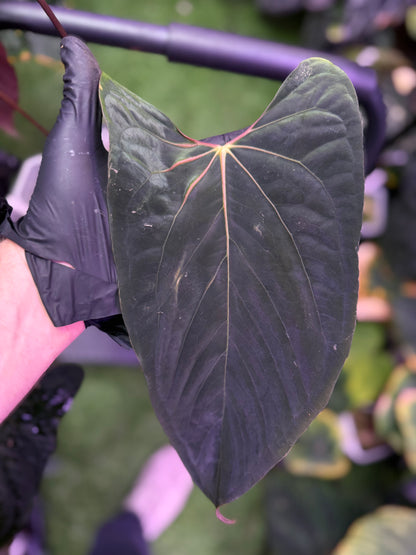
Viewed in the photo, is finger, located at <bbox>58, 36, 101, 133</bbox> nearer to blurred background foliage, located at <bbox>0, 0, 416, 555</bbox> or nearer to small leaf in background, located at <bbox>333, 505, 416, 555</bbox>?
blurred background foliage, located at <bbox>0, 0, 416, 555</bbox>

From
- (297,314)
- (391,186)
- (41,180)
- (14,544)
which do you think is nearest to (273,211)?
(297,314)

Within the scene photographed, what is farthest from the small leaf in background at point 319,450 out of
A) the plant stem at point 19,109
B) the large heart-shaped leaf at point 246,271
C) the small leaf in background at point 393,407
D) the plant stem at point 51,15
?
the plant stem at point 51,15

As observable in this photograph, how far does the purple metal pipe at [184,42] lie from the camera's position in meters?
0.50

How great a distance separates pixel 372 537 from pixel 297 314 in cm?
100

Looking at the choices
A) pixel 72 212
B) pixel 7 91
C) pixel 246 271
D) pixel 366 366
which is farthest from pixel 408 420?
pixel 7 91

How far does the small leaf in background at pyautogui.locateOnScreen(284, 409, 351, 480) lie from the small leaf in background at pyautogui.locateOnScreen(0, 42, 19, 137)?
1129mm

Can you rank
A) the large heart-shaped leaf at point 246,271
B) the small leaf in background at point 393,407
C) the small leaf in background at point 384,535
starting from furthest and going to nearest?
the small leaf in background at point 393,407 < the small leaf in background at point 384,535 < the large heart-shaped leaf at point 246,271

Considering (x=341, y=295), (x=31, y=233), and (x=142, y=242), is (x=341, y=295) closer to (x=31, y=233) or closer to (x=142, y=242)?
(x=142, y=242)

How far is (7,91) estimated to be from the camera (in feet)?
2.21

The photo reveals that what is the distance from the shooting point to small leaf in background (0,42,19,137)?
65 cm

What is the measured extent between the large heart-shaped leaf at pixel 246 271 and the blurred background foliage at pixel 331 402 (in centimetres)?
61

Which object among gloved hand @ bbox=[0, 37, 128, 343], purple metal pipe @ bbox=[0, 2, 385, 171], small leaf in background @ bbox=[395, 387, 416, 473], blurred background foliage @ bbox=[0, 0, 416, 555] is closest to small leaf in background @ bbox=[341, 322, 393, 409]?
blurred background foliage @ bbox=[0, 0, 416, 555]

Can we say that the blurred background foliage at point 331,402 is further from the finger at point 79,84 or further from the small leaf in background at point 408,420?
the finger at point 79,84

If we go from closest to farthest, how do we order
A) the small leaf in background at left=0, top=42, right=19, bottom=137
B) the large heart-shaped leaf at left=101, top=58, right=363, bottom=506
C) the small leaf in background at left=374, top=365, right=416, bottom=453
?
the large heart-shaped leaf at left=101, top=58, right=363, bottom=506
the small leaf in background at left=0, top=42, right=19, bottom=137
the small leaf in background at left=374, top=365, right=416, bottom=453
